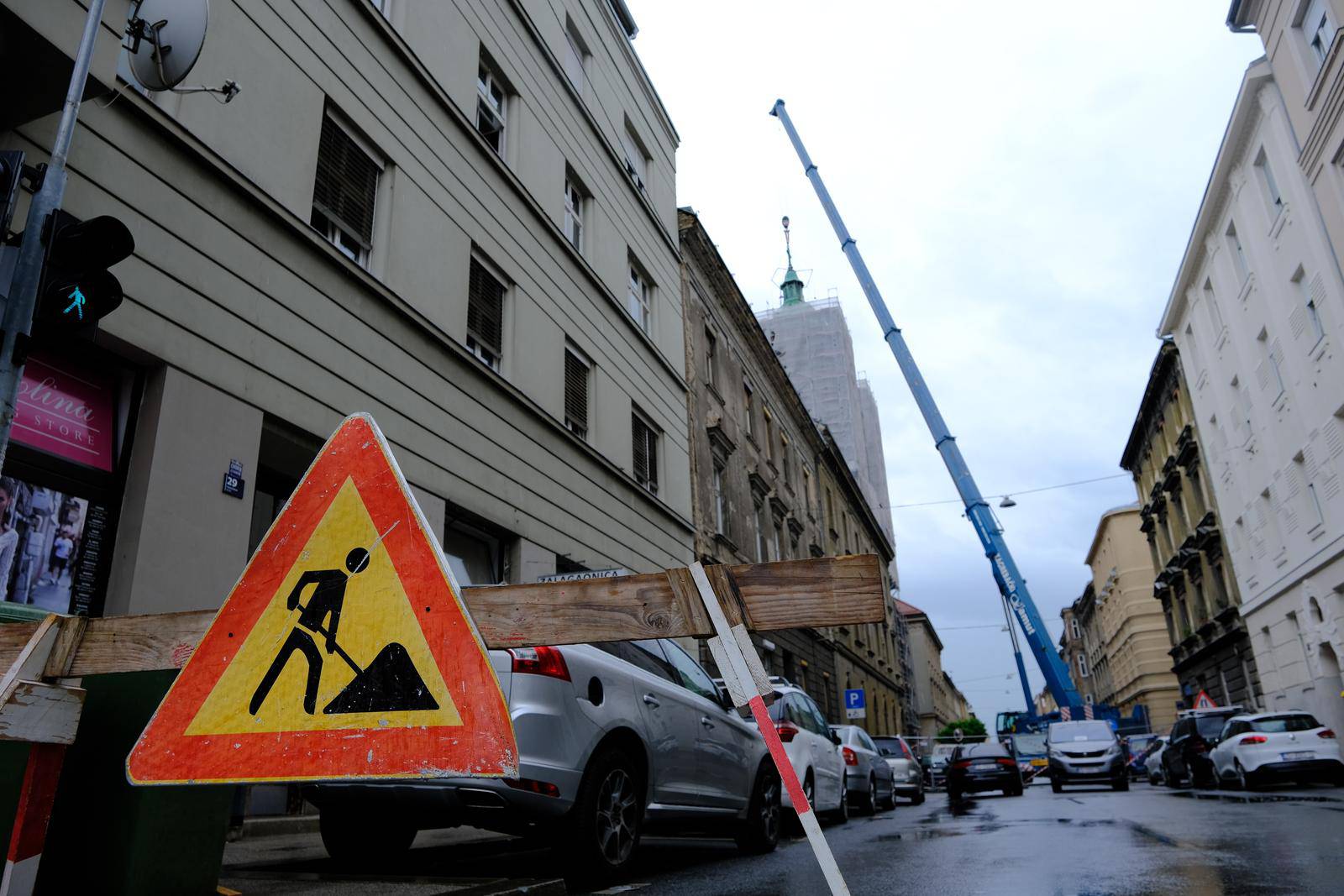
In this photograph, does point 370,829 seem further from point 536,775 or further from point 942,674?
point 942,674

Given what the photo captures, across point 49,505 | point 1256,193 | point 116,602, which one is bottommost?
point 116,602

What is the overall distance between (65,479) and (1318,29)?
2476 centimetres

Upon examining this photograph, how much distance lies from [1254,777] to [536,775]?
1656 cm

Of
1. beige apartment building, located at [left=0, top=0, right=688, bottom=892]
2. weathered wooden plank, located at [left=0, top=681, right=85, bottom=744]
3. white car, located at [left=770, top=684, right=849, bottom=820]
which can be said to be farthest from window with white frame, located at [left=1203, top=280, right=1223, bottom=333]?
weathered wooden plank, located at [left=0, top=681, right=85, bottom=744]

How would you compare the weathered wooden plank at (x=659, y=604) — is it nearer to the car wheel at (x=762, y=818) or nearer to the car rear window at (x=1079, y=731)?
the car wheel at (x=762, y=818)

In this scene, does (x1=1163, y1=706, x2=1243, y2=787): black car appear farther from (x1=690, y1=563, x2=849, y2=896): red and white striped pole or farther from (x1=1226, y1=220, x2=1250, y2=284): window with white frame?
(x1=690, y1=563, x2=849, y2=896): red and white striped pole

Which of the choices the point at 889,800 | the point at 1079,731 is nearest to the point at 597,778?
the point at 889,800

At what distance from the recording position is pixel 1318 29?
830 inches

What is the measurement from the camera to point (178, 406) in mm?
7543

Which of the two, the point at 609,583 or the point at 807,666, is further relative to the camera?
the point at 807,666

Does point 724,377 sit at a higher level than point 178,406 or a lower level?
higher

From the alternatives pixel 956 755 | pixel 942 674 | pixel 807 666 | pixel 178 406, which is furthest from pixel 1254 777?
pixel 942 674

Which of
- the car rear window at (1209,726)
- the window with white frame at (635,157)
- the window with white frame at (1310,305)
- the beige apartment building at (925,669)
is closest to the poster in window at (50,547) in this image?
the window with white frame at (635,157)

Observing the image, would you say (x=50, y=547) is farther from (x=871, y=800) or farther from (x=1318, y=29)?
(x=1318, y=29)
